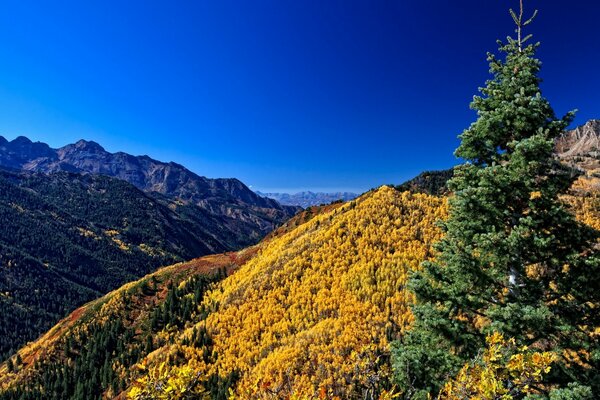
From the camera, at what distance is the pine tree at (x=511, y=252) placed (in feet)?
44.0

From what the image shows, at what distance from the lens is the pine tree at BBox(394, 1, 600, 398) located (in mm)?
13406

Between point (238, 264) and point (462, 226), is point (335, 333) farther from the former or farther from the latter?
point (238, 264)

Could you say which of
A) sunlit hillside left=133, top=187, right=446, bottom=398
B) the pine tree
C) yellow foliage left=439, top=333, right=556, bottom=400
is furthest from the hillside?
yellow foliage left=439, top=333, right=556, bottom=400

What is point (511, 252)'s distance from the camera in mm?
14203

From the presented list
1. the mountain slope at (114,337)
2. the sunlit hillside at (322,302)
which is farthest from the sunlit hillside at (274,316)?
the mountain slope at (114,337)

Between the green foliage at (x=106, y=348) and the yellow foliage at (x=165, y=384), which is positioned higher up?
the yellow foliage at (x=165, y=384)

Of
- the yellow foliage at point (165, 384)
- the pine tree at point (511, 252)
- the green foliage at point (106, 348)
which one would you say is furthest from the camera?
the green foliage at point (106, 348)

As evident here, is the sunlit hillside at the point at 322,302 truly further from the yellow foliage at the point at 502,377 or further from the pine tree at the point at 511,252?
the yellow foliage at the point at 502,377

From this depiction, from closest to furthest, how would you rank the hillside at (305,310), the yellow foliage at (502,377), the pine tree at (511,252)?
the yellow foliage at (502,377), the pine tree at (511,252), the hillside at (305,310)

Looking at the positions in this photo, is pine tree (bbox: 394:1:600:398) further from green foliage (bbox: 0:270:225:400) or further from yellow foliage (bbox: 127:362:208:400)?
green foliage (bbox: 0:270:225:400)

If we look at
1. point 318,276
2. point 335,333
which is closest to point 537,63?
point 335,333

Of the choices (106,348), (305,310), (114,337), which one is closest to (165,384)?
(305,310)

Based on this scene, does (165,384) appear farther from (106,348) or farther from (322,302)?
(106,348)

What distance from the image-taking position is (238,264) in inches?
3374
